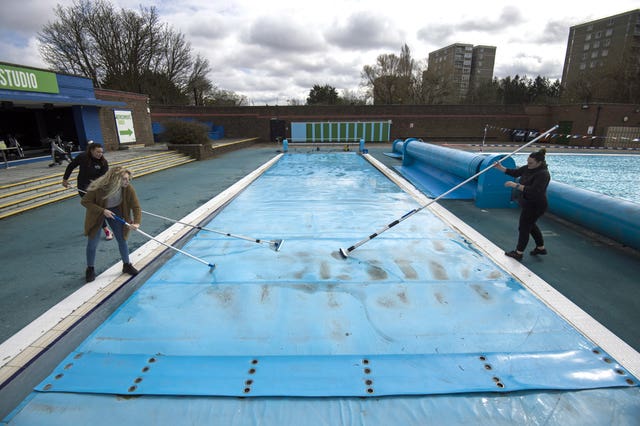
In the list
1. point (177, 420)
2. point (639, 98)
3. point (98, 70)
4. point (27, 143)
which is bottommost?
point (177, 420)

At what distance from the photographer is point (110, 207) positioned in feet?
12.4

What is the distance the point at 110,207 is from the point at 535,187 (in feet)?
17.4

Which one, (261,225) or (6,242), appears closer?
(6,242)

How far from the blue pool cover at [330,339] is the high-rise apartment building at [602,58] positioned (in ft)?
136

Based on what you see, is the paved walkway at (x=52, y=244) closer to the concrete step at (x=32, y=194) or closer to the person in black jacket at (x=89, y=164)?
the concrete step at (x=32, y=194)

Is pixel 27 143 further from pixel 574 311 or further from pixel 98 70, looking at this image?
pixel 574 311

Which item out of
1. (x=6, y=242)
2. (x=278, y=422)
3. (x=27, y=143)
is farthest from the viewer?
(x=27, y=143)

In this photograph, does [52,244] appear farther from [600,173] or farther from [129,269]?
[600,173]

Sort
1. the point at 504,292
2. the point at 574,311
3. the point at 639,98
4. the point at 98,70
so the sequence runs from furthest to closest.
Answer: the point at 639,98 → the point at 98,70 → the point at 504,292 → the point at 574,311

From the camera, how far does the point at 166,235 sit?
17.8 feet

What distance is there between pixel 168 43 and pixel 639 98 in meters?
47.0

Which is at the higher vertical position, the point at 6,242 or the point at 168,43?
the point at 168,43

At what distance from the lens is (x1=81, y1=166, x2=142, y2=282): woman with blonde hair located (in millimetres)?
3584

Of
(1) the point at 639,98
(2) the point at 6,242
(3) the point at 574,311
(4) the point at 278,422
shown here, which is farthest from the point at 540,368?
(1) the point at 639,98
